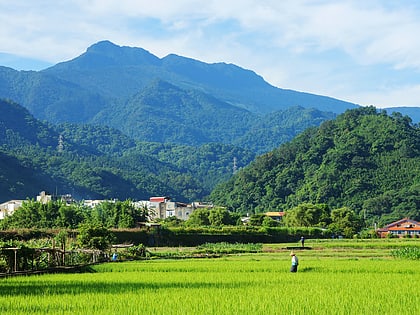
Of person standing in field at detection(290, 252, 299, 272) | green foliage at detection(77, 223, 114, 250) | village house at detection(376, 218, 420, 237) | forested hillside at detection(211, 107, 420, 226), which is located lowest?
village house at detection(376, 218, 420, 237)

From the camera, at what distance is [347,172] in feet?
317

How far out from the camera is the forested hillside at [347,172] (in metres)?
90.8

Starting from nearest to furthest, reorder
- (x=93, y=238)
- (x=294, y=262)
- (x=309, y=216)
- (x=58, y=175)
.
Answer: (x=294, y=262)
(x=93, y=238)
(x=309, y=216)
(x=58, y=175)

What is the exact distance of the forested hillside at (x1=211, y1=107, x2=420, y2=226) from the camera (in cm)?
9075

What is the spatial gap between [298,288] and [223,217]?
58.3m

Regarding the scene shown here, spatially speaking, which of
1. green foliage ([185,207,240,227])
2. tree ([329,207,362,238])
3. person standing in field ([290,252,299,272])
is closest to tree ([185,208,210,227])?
green foliage ([185,207,240,227])

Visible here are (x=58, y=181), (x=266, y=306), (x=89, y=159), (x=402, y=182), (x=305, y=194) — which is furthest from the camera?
(x=89, y=159)

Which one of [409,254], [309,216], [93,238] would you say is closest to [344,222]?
[309,216]

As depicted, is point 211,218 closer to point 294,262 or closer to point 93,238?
point 93,238

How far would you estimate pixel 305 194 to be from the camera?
10050 centimetres

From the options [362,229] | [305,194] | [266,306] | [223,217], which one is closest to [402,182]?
[305,194]

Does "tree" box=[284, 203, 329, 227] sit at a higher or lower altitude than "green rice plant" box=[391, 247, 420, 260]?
higher

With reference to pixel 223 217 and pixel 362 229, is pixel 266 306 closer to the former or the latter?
pixel 223 217

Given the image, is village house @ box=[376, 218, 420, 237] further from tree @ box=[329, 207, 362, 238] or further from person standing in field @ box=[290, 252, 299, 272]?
person standing in field @ box=[290, 252, 299, 272]
